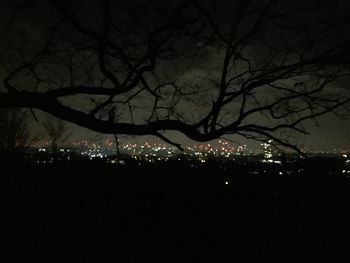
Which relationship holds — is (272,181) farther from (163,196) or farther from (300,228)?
(163,196)

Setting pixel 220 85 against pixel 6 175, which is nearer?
pixel 220 85

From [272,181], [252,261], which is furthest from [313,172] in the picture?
[252,261]

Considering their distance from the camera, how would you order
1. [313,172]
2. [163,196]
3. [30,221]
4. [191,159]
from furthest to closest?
[191,159] < [313,172] < [163,196] < [30,221]

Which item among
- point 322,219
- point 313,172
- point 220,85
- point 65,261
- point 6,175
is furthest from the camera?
point 313,172

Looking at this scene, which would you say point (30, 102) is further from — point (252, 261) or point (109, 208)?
point (252, 261)

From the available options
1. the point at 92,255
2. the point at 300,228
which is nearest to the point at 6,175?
the point at 92,255

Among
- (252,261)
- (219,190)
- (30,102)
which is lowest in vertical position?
(252,261)

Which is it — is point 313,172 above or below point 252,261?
above
